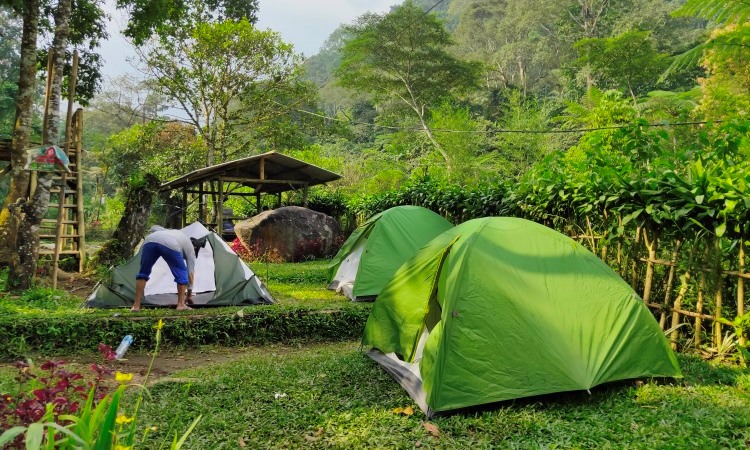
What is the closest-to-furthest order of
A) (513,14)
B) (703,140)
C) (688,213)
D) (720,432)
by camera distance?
(720,432) < (688,213) < (703,140) < (513,14)

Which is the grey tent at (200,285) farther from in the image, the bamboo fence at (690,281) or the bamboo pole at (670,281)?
the bamboo pole at (670,281)

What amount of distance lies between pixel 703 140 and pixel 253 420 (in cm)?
472

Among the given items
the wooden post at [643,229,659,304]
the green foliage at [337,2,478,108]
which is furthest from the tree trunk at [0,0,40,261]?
the green foliage at [337,2,478,108]

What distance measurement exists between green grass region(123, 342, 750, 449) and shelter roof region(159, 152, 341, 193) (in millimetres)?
9714

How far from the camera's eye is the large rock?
13547mm

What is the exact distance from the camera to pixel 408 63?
2506 cm

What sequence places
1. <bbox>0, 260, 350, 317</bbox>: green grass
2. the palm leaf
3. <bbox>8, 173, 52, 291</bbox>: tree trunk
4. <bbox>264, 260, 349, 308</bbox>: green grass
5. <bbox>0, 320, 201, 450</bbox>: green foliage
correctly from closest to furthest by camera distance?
<bbox>0, 320, 201, 450</bbox>: green foliage
the palm leaf
<bbox>0, 260, 350, 317</bbox>: green grass
<bbox>8, 173, 52, 291</bbox>: tree trunk
<bbox>264, 260, 349, 308</bbox>: green grass

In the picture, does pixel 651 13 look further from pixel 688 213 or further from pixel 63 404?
pixel 63 404

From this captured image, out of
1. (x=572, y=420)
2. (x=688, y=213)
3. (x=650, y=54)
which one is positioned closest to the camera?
Result: (x=572, y=420)

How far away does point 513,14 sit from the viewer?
38.7 meters

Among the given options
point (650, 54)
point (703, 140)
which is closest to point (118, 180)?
point (650, 54)

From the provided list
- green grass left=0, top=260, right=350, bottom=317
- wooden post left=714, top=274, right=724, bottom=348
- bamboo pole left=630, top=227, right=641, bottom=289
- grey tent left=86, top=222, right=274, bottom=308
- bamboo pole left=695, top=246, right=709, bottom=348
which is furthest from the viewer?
grey tent left=86, top=222, right=274, bottom=308

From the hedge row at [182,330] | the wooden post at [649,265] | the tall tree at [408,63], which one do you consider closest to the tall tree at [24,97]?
the hedge row at [182,330]

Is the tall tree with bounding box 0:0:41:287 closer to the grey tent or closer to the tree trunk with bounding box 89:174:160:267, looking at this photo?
the tree trunk with bounding box 89:174:160:267
